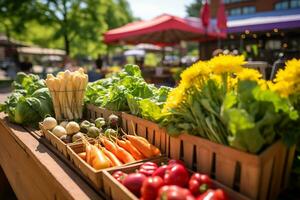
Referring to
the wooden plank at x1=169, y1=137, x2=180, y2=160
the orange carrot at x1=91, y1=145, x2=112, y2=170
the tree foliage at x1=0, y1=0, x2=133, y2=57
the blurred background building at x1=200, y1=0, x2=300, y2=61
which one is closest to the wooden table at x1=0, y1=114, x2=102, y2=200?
the orange carrot at x1=91, y1=145, x2=112, y2=170

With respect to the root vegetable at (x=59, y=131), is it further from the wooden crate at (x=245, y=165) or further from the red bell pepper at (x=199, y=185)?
the red bell pepper at (x=199, y=185)

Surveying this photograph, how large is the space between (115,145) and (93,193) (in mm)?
460

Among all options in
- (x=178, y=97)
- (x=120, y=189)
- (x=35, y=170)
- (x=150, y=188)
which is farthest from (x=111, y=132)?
(x=150, y=188)

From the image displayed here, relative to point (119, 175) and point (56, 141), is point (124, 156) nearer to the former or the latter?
point (119, 175)

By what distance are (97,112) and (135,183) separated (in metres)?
1.49

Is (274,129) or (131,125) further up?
(274,129)

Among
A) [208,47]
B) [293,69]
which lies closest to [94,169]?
[293,69]

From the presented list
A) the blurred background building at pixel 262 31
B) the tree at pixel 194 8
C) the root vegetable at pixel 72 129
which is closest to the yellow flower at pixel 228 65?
the root vegetable at pixel 72 129

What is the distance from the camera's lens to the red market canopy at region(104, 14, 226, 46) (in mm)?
7391

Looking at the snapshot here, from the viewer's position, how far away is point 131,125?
7.48 ft

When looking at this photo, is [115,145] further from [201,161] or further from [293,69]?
[293,69]

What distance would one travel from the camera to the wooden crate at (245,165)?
1.28 metres

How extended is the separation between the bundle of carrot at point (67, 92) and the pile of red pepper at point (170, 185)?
1.47 m

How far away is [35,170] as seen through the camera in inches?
89.7
